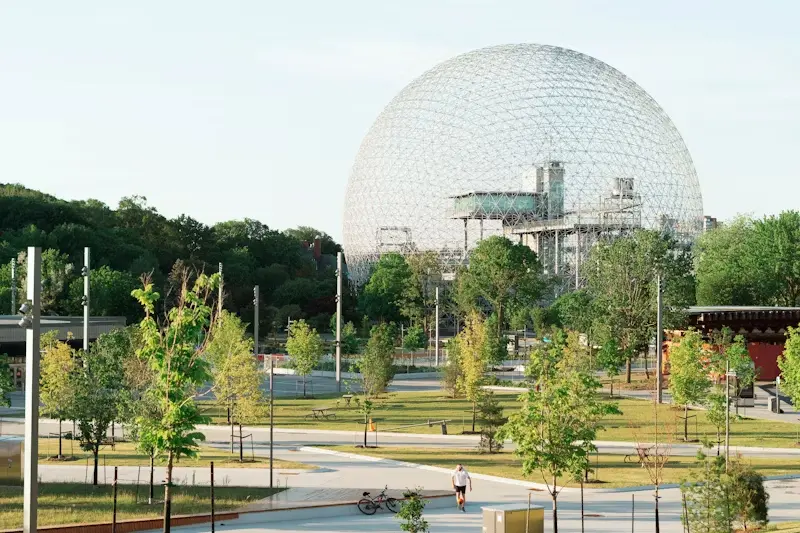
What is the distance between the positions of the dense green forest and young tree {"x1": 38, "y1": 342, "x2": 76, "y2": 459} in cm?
3451

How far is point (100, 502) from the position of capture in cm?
2780

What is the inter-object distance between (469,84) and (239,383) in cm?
9380

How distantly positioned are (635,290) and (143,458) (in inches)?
1409

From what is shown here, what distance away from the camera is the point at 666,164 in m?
128

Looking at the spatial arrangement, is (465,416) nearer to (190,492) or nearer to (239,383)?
(239,383)

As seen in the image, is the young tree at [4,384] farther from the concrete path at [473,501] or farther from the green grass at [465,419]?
the concrete path at [473,501]

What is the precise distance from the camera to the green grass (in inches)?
1683

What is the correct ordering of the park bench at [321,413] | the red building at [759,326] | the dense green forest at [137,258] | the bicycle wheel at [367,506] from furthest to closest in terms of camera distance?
the dense green forest at [137,258]
the red building at [759,326]
the park bench at [321,413]
the bicycle wheel at [367,506]

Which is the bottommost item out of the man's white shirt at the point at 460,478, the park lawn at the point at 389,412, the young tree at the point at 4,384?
the park lawn at the point at 389,412

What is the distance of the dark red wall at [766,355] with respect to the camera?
69.7 meters

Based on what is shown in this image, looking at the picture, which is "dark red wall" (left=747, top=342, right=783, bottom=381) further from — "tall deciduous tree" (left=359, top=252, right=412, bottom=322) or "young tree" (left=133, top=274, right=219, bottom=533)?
"young tree" (left=133, top=274, right=219, bottom=533)

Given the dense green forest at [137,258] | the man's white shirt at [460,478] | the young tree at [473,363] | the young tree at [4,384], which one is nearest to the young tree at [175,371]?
the man's white shirt at [460,478]

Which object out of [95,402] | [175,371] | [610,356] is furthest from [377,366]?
[175,371]

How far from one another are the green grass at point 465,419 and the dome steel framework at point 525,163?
198 ft
